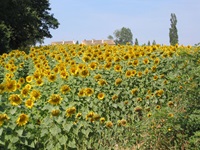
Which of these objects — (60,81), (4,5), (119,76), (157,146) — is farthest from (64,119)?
(4,5)

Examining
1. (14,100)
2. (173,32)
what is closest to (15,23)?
(14,100)

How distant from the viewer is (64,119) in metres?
4.04

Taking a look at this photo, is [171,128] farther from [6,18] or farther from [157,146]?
[6,18]

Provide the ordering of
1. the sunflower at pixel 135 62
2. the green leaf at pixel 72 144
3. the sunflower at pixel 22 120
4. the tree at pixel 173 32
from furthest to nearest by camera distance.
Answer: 1. the tree at pixel 173 32
2. the sunflower at pixel 135 62
3. the green leaf at pixel 72 144
4. the sunflower at pixel 22 120

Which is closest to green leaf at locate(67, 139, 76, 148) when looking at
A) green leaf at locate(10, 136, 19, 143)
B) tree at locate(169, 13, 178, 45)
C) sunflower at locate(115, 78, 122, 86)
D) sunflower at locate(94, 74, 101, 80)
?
green leaf at locate(10, 136, 19, 143)

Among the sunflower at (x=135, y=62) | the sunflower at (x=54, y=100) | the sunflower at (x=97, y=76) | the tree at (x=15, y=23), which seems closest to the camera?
the sunflower at (x=54, y=100)

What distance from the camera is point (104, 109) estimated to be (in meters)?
5.52

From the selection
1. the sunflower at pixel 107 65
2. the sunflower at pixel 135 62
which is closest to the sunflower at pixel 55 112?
the sunflower at pixel 107 65

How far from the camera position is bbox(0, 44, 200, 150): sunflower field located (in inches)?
159

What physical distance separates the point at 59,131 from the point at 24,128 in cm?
39

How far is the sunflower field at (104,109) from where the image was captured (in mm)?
4031

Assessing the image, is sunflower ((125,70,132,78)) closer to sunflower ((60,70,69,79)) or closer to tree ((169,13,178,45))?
sunflower ((60,70,69,79))

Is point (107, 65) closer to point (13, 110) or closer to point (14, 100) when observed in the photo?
point (14, 100)

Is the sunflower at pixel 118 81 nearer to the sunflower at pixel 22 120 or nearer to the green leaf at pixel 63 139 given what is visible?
the green leaf at pixel 63 139
